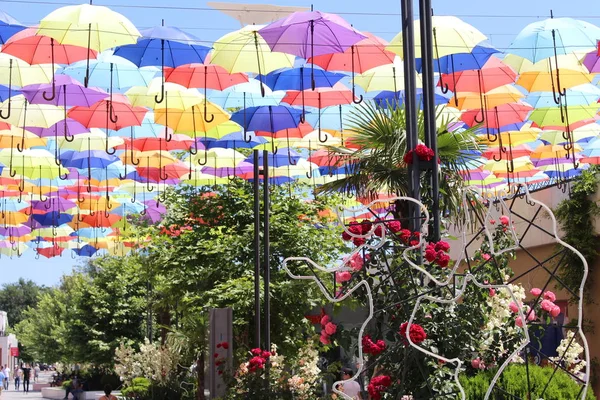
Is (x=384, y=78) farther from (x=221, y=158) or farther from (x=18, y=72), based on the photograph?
(x=18, y=72)

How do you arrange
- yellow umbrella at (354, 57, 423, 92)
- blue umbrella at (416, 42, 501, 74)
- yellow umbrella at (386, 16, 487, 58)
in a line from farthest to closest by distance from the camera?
yellow umbrella at (354, 57, 423, 92) < blue umbrella at (416, 42, 501, 74) < yellow umbrella at (386, 16, 487, 58)

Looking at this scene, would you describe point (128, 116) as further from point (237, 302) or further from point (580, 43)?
point (580, 43)

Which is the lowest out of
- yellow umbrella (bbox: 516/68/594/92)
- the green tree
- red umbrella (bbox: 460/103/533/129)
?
the green tree

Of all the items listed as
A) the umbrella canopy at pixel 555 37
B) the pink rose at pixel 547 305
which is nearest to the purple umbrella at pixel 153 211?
the umbrella canopy at pixel 555 37

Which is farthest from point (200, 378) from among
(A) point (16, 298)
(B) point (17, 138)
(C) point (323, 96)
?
(A) point (16, 298)

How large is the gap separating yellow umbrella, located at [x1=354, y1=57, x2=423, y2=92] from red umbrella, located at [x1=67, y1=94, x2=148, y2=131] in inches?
177

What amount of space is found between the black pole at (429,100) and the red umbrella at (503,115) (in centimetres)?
1200

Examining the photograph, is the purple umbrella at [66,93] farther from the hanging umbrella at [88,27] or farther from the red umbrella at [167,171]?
the red umbrella at [167,171]

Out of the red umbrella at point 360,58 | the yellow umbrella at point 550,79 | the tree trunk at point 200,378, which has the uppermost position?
the red umbrella at point 360,58

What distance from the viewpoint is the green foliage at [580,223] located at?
18.6 metres

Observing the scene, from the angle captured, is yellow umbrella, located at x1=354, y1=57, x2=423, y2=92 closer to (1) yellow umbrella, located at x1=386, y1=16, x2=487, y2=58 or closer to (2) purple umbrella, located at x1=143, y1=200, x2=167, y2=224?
(1) yellow umbrella, located at x1=386, y1=16, x2=487, y2=58

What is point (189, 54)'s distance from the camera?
51.3 ft

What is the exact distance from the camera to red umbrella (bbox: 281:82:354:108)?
18172 millimetres

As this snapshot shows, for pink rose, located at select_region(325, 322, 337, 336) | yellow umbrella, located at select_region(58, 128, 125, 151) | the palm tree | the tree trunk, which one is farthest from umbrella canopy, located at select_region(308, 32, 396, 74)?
the tree trunk
